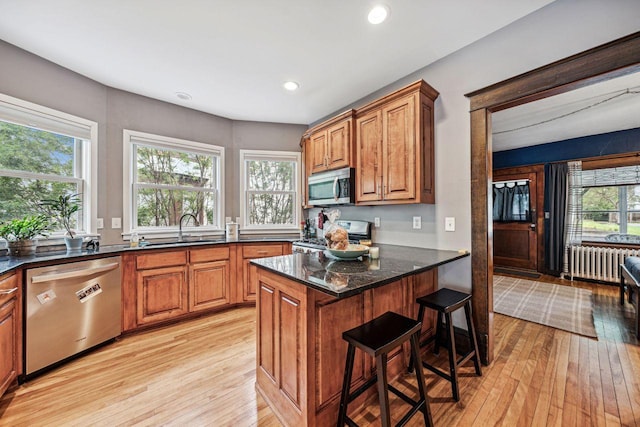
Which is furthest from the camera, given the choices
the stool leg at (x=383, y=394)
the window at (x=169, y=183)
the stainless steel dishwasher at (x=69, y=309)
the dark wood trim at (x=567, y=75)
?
the window at (x=169, y=183)

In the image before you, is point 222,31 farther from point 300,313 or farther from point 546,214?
point 546,214

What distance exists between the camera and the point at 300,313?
1.34 metres

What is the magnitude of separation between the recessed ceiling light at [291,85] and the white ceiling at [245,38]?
8 centimetres

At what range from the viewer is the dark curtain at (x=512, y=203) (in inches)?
201

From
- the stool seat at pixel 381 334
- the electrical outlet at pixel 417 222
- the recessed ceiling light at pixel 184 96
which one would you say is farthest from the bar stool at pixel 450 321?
the recessed ceiling light at pixel 184 96

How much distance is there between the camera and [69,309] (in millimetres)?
2102

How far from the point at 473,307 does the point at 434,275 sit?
390 millimetres

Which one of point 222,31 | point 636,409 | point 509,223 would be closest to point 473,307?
point 636,409

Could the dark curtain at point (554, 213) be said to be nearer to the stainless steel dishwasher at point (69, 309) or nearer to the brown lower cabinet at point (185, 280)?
the brown lower cabinet at point (185, 280)

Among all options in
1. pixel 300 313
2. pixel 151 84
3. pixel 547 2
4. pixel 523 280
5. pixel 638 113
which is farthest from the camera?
pixel 523 280

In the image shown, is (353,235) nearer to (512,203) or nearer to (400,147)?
(400,147)

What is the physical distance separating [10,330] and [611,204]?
809 centimetres

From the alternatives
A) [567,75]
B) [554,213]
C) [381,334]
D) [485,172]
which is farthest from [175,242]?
[554,213]

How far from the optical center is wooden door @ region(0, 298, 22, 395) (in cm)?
166
